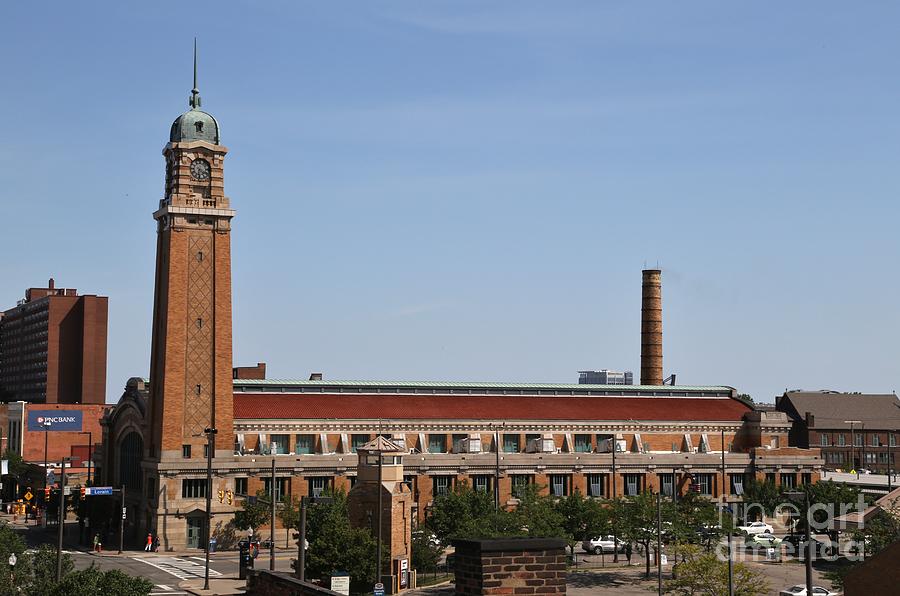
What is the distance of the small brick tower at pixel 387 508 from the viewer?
70.4 m

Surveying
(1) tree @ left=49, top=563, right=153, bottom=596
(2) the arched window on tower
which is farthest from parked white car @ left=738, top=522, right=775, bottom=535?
(1) tree @ left=49, top=563, right=153, bottom=596

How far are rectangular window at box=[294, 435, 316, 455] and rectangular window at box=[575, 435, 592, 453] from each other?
25.3 metres

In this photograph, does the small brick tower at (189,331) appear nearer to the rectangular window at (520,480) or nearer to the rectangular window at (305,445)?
the rectangular window at (305,445)

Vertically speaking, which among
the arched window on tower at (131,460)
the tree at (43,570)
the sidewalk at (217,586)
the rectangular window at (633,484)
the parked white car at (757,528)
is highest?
the arched window on tower at (131,460)

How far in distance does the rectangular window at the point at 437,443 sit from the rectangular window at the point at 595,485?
13.3 meters

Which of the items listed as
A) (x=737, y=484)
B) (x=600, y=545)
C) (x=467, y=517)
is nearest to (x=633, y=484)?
(x=737, y=484)

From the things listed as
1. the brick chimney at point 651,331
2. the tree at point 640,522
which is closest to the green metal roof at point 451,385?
the brick chimney at point 651,331

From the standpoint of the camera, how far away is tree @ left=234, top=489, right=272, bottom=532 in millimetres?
92312

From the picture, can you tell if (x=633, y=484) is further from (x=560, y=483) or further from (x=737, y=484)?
(x=737, y=484)

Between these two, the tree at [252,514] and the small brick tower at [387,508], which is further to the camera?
the tree at [252,514]

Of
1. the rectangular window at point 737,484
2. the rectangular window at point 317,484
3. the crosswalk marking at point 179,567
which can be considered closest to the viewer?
the crosswalk marking at point 179,567

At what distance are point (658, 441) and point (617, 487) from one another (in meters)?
8.92

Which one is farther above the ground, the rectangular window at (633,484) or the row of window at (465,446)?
the row of window at (465,446)

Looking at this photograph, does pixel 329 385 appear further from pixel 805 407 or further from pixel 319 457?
pixel 805 407
